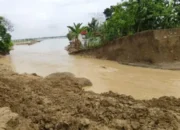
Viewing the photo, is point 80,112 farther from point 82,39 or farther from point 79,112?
point 82,39

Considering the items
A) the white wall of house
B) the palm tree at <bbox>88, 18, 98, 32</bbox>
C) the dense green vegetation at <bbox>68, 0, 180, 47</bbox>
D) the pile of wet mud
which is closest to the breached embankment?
the dense green vegetation at <bbox>68, 0, 180, 47</bbox>

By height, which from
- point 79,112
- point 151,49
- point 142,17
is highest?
point 142,17

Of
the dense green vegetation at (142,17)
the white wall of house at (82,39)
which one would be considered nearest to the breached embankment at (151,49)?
the dense green vegetation at (142,17)

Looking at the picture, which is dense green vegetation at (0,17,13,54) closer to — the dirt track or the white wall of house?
the white wall of house

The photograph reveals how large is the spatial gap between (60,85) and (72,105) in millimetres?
3445

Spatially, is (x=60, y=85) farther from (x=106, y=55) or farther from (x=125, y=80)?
(x=106, y=55)

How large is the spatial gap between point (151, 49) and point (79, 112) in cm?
1367

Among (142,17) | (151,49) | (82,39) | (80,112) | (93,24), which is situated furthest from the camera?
(93,24)

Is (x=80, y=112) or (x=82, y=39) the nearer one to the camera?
(x=80, y=112)

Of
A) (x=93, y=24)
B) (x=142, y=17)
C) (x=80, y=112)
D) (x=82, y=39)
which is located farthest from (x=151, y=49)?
(x=93, y=24)

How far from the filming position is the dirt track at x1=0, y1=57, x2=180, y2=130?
6.28 m

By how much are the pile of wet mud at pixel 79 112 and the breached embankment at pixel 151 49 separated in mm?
10648

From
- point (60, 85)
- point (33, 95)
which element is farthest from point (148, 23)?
point (33, 95)

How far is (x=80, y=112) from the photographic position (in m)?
7.21
